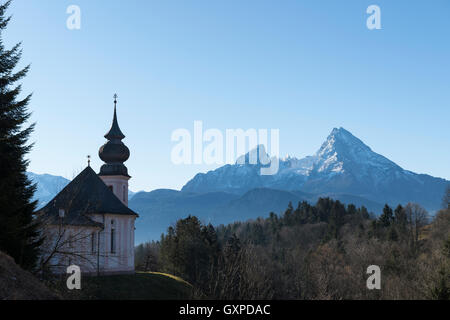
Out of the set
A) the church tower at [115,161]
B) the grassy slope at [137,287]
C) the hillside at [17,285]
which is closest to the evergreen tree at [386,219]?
the grassy slope at [137,287]

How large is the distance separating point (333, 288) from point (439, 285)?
27.7 m

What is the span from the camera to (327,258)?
76938 millimetres

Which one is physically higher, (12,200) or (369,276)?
(12,200)

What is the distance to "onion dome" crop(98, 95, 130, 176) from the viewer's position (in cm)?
6462

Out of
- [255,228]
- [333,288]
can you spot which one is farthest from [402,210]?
[333,288]

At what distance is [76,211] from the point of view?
174 feet

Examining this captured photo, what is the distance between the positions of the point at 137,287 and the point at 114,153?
724 inches

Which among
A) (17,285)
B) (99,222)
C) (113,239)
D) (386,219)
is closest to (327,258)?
(386,219)

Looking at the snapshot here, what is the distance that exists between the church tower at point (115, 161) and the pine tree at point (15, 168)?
105ft

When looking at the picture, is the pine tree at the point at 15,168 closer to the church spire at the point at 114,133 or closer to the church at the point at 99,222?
the church at the point at 99,222

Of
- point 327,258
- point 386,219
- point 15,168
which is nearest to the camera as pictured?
point 15,168

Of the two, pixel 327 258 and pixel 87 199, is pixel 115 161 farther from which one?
pixel 327 258

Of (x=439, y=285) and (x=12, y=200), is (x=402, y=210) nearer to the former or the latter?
(x=439, y=285)

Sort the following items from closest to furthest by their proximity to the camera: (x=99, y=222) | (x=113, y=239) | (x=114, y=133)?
1. (x=99, y=222)
2. (x=113, y=239)
3. (x=114, y=133)
